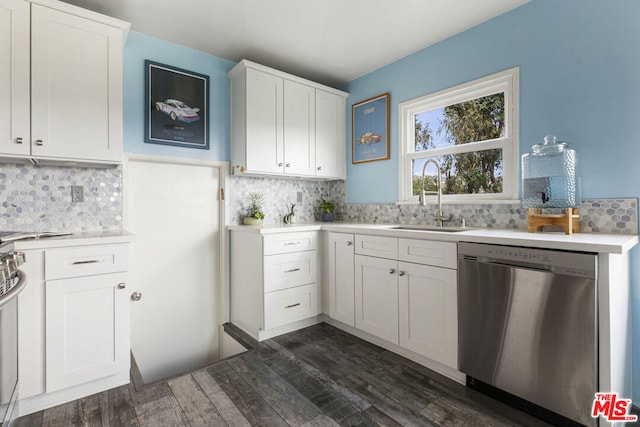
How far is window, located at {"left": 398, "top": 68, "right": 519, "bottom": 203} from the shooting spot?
236cm

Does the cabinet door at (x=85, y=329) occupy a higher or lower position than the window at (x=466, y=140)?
lower

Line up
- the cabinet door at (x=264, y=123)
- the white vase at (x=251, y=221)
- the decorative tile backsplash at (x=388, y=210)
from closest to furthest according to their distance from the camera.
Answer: the decorative tile backsplash at (x=388, y=210)
the cabinet door at (x=264, y=123)
the white vase at (x=251, y=221)

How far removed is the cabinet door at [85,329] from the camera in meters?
1.77

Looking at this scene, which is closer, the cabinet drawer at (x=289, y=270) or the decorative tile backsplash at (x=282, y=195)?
the cabinet drawer at (x=289, y=270)

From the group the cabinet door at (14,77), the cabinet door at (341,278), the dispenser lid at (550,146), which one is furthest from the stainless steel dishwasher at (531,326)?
the cabinet door at (14,77)

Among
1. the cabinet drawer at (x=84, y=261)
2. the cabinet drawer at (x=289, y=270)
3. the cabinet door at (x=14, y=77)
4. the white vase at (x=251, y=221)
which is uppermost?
the cabinet door at (x=14, y=77)

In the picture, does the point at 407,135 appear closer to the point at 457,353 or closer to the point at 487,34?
the point at 487,34

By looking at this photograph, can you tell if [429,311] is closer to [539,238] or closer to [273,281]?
[539,238]

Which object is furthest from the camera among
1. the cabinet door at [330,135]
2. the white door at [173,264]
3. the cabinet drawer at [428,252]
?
the cabinet door at [330,135]

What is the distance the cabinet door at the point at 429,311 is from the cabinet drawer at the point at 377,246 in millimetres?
127

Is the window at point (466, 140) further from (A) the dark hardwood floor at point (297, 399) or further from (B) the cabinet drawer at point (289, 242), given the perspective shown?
(A) the dark hardwood floor at point (297, 399)

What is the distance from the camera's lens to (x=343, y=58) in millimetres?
3047

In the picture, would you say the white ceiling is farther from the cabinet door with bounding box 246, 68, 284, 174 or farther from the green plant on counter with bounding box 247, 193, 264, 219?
the green plant on counter with bounding box 247, 193, 264, 219

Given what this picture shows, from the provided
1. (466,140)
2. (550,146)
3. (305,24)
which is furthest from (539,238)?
(305,24)
